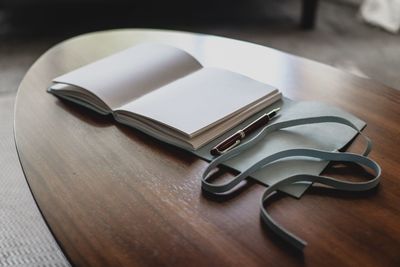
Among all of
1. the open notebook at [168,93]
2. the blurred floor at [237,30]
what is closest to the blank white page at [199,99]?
the open notebook at [168,93]

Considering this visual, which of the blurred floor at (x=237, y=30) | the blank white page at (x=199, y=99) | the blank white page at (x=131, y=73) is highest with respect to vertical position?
the blank white page at (x=131, y=73)

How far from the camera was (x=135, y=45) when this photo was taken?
1.15 meters

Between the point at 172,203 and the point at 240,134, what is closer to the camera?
the point at 172,203

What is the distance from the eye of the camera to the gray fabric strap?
65 centimetres

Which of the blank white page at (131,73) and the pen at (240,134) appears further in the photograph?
the blank white page at (131,73)

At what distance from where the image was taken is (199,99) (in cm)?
85

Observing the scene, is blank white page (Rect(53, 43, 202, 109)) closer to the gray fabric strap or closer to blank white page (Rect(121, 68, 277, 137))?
blank white page (Rect(121, 68, 277, 137))

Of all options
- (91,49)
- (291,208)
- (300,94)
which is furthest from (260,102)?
(91,49)

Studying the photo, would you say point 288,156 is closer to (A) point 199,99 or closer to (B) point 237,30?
(A) point 199,99

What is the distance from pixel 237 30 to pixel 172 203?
1.76 meters

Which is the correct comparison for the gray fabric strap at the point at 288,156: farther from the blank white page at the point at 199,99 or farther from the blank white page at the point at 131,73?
the blank white page at the point at 131,73

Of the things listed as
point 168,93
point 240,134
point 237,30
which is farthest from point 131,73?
point 237,30

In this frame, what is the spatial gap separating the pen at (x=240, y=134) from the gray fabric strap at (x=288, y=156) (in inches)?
0.7

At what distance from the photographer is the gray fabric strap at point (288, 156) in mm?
651
